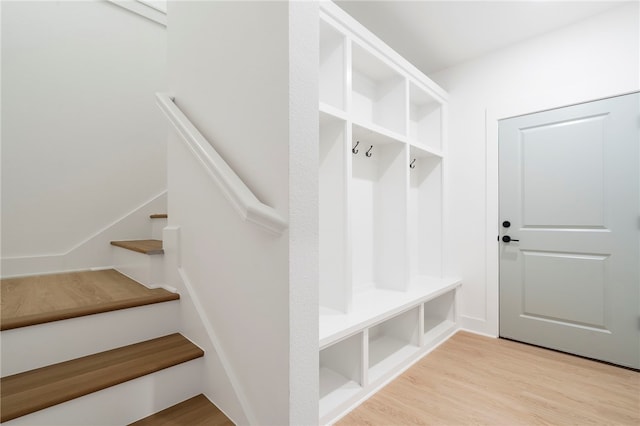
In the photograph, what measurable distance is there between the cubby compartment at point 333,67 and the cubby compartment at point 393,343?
1686 mm

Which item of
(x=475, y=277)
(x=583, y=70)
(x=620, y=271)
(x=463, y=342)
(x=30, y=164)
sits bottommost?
(x=463, y=342)

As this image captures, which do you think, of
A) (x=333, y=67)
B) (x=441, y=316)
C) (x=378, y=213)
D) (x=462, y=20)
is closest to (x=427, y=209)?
(x=378, y=213)

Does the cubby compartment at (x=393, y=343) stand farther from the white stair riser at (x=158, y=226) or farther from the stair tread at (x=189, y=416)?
the white stair riser at (x=158, y=226)

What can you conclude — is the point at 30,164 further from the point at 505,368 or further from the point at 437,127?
the point at 505,368

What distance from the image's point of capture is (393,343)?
2291 mm

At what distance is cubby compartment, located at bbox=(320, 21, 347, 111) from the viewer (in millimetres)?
1840

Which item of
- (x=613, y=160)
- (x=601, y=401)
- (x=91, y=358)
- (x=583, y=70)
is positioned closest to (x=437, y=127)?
(x=583, y=70)

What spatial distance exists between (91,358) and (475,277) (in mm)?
2905

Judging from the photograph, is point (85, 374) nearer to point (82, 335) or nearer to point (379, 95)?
point (82, 335)

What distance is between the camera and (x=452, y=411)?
1573 millimetres

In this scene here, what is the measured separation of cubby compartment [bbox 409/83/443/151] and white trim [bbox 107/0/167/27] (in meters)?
2.41

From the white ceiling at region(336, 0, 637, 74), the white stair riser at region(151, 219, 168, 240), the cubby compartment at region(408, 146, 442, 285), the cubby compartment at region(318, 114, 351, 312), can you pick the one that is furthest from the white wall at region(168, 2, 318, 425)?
the cubby compartment at region(408, 146, 442, 285)

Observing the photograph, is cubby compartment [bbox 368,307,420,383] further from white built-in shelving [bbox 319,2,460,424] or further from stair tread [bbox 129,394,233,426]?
stair tread [bbox 129,394,233,426]

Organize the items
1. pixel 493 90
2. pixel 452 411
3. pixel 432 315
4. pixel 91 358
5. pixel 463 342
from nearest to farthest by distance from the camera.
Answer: pixel 91 358 → pixel 452 411 → pixel 463 342 → pixel 493 90 → pixel 432 315
